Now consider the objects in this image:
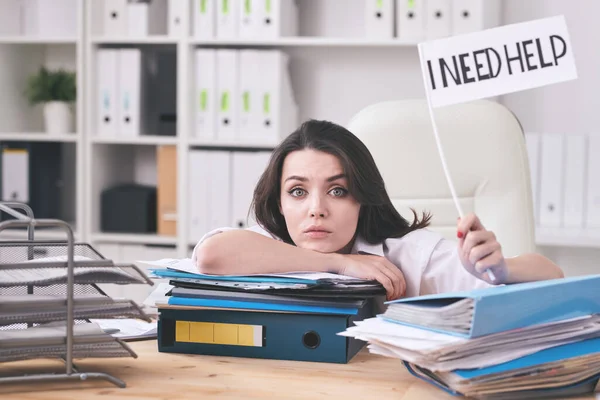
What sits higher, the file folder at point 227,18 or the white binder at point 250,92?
the file folder at point 227,18

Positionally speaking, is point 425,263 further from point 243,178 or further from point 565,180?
point 243,178

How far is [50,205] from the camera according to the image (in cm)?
357

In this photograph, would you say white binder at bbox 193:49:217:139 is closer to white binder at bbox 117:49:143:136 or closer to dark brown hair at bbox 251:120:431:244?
white binder at bbox 117:49:143:136

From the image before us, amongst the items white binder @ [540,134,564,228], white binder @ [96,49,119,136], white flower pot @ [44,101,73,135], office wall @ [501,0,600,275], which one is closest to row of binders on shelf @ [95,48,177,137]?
white binder @ [96,49,119,136]

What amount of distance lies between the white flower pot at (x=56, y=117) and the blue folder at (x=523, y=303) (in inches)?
110

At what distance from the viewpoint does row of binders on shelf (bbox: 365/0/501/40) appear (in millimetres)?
3053

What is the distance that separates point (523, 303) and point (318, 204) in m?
0.51

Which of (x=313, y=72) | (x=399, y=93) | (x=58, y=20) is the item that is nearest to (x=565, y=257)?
(x=399, y=93)

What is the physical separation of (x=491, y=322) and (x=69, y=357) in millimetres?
507

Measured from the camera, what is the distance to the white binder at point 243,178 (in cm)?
321

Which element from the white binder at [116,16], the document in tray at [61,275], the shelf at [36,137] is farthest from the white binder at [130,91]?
the document in tray at [61,275]

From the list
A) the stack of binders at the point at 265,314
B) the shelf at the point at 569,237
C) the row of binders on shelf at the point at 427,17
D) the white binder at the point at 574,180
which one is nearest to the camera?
the stack of binders at the point at 265,314

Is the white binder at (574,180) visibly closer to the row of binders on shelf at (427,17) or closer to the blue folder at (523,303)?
the row of binders on shelf at (427,17)

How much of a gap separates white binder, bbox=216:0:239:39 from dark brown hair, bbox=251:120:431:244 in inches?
71.1
